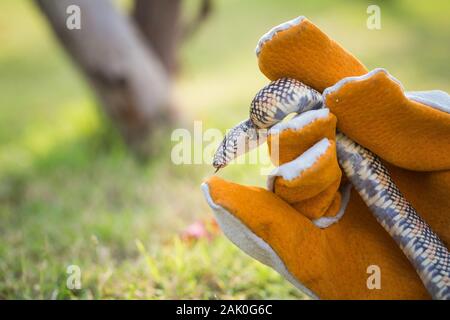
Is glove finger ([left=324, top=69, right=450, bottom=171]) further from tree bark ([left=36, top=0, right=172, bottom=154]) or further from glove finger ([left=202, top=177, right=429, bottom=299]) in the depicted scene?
tree bark ([left=36, top=0, right=172, bottom=154])

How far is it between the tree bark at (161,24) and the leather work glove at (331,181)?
211 cm

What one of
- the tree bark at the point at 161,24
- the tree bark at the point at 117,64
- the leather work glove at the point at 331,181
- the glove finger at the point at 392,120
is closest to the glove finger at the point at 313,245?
the leather work glove at the point at 331,181

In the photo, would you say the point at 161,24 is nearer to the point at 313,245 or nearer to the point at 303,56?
the point at 303,56

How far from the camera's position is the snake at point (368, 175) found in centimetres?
111

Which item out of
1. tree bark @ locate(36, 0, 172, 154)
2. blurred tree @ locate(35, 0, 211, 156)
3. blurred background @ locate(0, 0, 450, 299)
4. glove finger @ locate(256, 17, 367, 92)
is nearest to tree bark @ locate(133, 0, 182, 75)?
blurred background @ locate(0, 0, 450, 299)

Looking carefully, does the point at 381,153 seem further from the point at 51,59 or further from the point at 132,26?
the point at 51,59

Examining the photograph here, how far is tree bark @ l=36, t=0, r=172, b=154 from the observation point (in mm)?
2676

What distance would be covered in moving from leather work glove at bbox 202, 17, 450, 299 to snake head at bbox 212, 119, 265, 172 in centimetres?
6

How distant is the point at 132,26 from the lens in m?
2.96

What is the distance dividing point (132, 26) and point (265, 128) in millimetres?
1979

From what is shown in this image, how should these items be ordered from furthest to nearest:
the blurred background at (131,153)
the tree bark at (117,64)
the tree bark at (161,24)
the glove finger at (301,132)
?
1. the tree bark at (161,24)
2. the tree bark at (117,64)
3. the blurred background at (131,153)
4. the glove finger at (301,132)

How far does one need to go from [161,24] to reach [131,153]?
2.48 ft

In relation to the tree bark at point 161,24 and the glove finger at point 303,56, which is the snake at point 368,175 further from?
the tree bark at point 161,24

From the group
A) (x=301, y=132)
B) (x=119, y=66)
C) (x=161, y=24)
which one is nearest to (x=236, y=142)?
(x=301, y=132)
